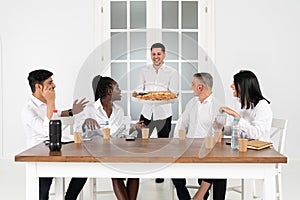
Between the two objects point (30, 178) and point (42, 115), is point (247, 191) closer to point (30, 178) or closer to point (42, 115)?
point (42, 115)

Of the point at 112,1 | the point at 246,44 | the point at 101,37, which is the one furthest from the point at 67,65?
the point at 246,44

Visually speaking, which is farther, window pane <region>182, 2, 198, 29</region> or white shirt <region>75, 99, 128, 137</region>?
window pane <region>182, 2, 198, 29</region>

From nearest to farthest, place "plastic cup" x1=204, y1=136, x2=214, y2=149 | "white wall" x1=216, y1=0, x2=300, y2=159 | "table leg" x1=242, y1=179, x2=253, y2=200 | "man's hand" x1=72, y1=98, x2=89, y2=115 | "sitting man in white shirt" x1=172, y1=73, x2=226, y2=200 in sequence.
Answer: "plastic cup" x1=204, y1=136, x2=214, y2=149 < "man's hand" x1=72, y1=98, x2=89, y2=115 < "sitting man in white shirt" x1=172, y1=73, x2=226, y2=200 < "table leg" x1=242, y1=179, x2=253, y2=200 < "white wall" x1=216, y1=0, x2=300, y2=159

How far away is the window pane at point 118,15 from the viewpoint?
5914mm

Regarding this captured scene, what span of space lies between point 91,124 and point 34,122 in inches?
15.8

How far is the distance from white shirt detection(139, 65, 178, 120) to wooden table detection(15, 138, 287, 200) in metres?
0.65

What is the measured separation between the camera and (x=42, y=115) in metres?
3.56

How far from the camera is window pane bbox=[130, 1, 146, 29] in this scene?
5914 mm

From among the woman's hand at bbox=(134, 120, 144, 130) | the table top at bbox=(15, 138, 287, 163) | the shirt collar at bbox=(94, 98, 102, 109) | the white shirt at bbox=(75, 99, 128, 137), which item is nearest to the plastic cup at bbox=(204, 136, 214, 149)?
the table top at bbox=(15, 138, 287, 163)

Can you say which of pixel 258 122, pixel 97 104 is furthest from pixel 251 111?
pixel 97 104

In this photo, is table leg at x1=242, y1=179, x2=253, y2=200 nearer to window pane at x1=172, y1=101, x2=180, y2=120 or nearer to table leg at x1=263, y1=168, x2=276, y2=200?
window pane at x1=172, y1=101, x2=180, y2=120

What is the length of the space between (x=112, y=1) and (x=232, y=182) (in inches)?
96.4

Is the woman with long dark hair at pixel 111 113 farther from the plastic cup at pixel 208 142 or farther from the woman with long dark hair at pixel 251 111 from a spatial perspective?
the plastic cup at pixel 208 142

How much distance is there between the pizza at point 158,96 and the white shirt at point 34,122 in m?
0.66
